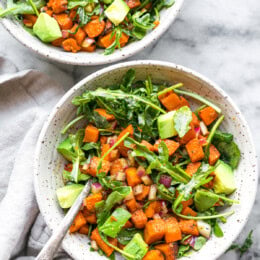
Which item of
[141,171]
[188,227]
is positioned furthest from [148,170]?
[188,227]

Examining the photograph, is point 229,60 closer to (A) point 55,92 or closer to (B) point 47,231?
(A) point 55,92

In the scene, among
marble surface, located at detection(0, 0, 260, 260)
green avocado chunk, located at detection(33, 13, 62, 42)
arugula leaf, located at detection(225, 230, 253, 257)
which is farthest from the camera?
marble surface, located at detection(0, 0, 260, 260)

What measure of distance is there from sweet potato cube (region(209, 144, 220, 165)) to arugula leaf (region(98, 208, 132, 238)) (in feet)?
1.38

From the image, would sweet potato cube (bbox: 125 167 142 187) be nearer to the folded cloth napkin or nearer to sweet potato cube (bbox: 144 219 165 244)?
sweet potato cube (bbox: 144 219 165 244)

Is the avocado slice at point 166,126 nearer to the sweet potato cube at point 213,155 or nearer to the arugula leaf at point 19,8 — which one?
the sweet potato cube at point 213,155

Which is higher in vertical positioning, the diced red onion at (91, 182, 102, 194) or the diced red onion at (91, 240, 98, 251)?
the diced red onion at (91, 182, 102, 194)

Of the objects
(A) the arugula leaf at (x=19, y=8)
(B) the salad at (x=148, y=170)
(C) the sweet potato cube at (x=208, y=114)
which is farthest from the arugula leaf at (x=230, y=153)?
(A) the arugula leaf at (x=19, y=8)

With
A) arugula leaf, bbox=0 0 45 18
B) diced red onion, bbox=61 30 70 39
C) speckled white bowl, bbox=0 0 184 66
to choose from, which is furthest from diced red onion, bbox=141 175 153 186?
arugula leaf, bbox=0 0 45 18

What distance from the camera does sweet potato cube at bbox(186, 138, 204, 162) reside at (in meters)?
2.16

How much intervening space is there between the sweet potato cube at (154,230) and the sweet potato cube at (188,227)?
9 cm

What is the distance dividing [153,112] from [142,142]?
0.45 ft

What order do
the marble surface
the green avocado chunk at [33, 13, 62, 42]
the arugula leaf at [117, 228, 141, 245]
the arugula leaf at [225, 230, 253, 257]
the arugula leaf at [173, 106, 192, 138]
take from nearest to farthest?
1. the arugula leaf at [173, 106, 192, 138]
2. the arugula leaf at [117, 228, 141, 245]
3. the green avocado chunk at [33, 13, 62, 42]
4. the arugula leaf at [225, 230, 253, 257]
5. the marble surface

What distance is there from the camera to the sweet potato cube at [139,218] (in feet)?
7.12

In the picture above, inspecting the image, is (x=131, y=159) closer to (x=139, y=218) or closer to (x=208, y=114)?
(x=139, y=218)
